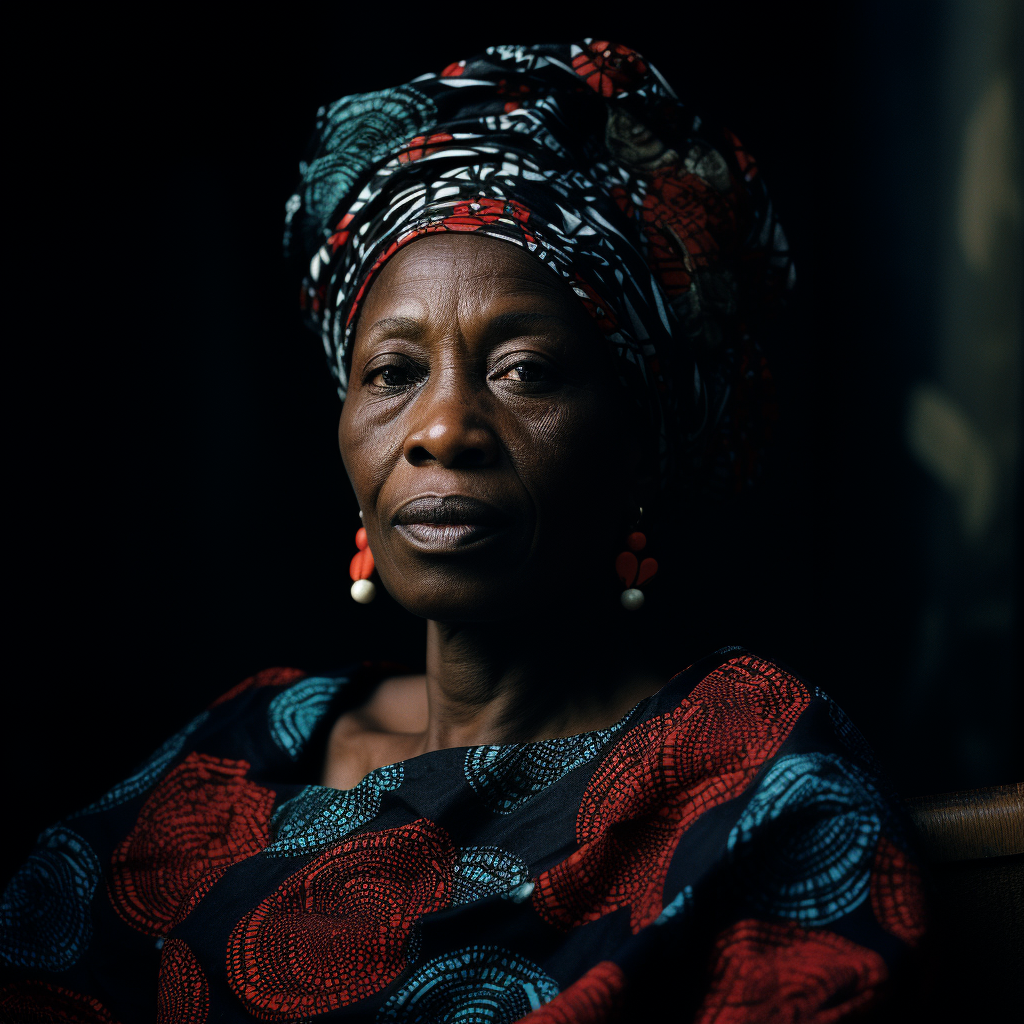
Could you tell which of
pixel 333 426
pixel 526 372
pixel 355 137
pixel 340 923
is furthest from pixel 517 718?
pixel 333 426

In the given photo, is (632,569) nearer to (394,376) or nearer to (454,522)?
(454,522)


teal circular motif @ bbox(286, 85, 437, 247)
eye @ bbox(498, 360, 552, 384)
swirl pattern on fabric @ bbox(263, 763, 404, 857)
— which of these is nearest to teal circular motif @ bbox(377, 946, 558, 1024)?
swirl pattern on fabric @ bbox(263, 763, 404, 857)

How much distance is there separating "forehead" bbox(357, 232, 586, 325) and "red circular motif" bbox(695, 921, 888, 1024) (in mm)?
820

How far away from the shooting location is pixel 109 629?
7.47 feet

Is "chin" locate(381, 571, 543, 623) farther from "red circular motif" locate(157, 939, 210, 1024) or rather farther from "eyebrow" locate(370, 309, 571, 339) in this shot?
"red circular motif" locate(157, 939, 210, 1024)

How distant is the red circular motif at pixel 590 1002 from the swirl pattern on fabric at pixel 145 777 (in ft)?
3.03

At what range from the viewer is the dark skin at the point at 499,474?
4.37ft

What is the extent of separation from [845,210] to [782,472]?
60 centimetres

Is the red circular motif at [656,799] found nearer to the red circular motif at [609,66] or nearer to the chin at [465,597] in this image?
the chin at [465,597]

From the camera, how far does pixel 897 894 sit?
1.00m

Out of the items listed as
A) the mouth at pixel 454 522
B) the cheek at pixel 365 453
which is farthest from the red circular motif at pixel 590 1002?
the cheek at pixel 365 453

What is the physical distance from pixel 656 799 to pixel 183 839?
2.66 ft

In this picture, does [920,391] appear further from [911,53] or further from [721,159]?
[721,159]

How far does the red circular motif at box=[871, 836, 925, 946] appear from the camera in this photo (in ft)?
3.22
